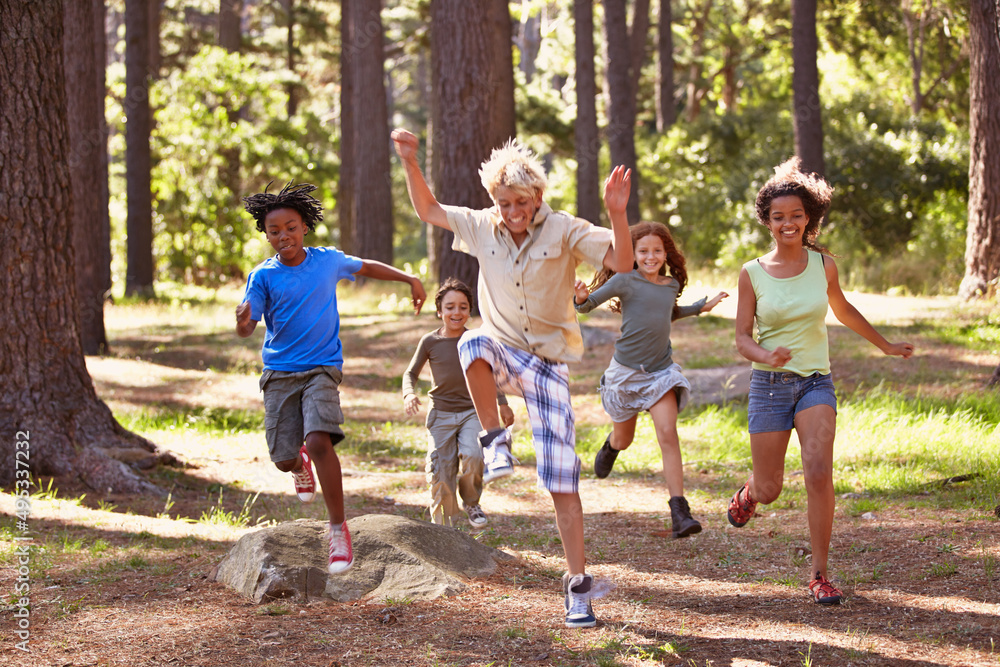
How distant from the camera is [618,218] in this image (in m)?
3.95

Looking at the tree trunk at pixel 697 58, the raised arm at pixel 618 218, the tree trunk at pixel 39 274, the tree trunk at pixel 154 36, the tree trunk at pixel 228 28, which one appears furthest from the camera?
the tree trunk at pixel 697 58

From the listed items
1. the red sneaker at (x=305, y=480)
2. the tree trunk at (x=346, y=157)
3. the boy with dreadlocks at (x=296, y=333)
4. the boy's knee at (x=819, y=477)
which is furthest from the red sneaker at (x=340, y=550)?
the tree trunk at (x=346, y=157)

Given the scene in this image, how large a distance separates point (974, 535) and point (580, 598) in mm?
2724

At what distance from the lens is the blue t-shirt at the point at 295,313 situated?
4.97 m

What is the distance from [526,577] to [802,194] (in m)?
2.46

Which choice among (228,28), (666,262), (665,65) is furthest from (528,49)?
(666,262)

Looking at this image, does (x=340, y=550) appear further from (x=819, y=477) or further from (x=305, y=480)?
(x=819, y=477)

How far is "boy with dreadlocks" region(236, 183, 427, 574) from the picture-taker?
489 cm

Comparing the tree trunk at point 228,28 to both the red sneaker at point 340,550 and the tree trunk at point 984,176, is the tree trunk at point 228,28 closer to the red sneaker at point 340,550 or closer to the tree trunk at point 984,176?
the tree trunk at point 984,176

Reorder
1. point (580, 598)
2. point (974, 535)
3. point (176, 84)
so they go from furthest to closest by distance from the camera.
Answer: point (176, 84) < point (974, 535) < point (580, 598)

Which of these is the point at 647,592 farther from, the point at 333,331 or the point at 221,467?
the point at 221,467

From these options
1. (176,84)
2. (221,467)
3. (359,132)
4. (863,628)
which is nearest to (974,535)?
(863,628)

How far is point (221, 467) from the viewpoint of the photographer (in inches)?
316

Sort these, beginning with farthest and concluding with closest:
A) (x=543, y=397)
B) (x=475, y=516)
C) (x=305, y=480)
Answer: (x=475, y=516)
(x=305, y=480)
(x=543, y=397)
